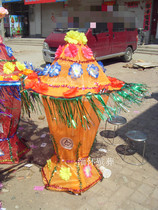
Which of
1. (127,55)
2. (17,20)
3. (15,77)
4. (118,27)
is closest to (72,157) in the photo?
(15,77)

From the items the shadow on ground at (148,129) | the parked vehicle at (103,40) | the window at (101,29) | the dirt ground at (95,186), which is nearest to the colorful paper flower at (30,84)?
the dirt ground at (95,186)

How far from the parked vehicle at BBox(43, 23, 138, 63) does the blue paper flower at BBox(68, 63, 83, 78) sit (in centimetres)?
611

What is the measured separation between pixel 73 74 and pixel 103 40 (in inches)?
279

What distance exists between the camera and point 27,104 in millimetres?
2549

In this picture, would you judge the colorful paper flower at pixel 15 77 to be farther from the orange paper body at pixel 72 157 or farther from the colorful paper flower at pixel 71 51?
the colorful paper flower at pixel 71 51

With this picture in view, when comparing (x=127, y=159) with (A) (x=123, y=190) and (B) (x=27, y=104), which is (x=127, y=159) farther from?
(B) (x=27, y=104)

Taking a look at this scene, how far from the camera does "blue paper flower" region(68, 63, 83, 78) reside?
7.61 feet

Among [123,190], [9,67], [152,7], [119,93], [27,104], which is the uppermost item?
[152,7]

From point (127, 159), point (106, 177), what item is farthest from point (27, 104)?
point (127, 159)

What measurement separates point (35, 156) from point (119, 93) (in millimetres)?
2042

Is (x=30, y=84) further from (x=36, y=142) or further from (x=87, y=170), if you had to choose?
(x=36, y=142)

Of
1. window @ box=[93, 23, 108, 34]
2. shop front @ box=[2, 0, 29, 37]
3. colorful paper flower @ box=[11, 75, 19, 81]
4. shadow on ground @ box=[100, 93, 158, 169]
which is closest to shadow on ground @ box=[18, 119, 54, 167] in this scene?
shadow on ground @ box=[100, 93, 158, 169]

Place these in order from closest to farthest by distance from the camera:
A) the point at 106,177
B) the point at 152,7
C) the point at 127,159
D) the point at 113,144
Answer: the point at 106,177 → the point at 127,159 → the point at 113,144 → the point at 152,7

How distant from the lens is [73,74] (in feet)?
7.63
